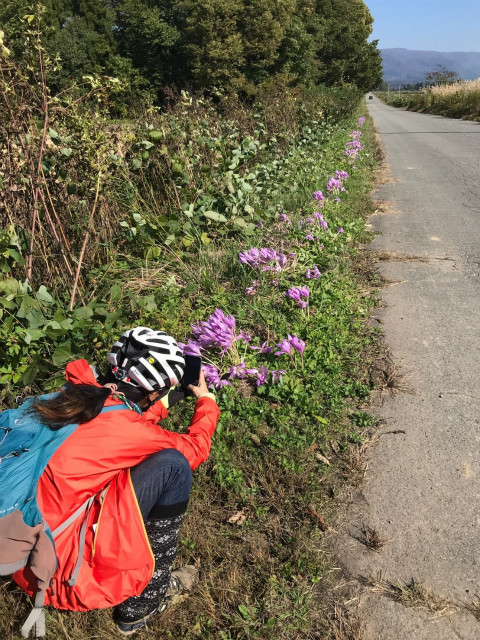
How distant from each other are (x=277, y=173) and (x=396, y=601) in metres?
Answer: 5.83

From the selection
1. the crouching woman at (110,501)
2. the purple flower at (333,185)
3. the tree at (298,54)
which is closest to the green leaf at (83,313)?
the crouching woman at (110,501)

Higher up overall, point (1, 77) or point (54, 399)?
point (1, 77)

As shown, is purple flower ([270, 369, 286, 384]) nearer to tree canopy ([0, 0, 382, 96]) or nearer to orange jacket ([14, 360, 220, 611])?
orange jacket ([14, 360, 220, 611])

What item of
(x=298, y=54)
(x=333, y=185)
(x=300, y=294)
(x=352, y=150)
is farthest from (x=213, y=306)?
(x=298, y=54)

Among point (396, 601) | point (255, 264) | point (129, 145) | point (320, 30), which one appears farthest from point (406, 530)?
point (320, 30)

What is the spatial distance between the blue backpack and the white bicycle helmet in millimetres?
415

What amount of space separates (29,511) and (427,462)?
207cm

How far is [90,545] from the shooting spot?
175 centimetres

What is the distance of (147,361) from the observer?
6.86 feet

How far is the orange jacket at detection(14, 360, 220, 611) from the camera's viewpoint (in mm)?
1681

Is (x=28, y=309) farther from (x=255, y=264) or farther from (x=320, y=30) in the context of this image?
(x=320, y=30)

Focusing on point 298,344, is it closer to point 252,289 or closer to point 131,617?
point 252,289

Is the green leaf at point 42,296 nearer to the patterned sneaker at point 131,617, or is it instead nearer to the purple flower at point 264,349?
the purple flower at point 264,349

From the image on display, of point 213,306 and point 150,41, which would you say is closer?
point 213,306
